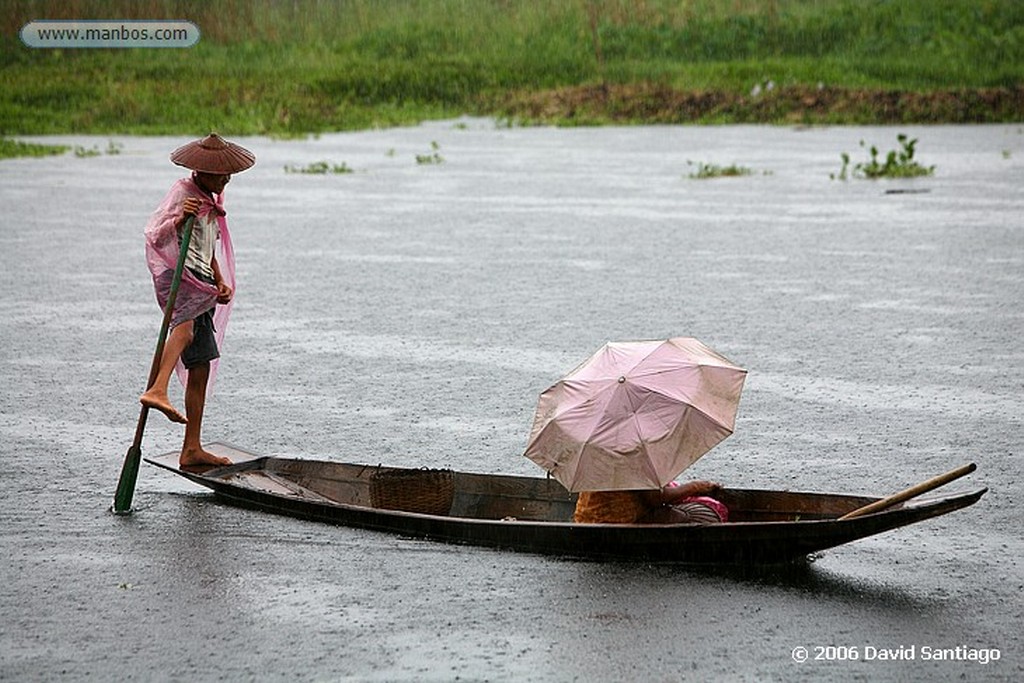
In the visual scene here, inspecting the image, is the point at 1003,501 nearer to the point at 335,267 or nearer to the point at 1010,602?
the point at 1010,602

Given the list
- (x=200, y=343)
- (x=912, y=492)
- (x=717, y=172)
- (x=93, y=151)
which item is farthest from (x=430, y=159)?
(x=912, y=492)

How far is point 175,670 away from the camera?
536 cm

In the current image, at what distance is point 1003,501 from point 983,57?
2700 centimetres

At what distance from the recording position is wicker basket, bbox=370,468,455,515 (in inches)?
271

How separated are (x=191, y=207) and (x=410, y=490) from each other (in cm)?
158

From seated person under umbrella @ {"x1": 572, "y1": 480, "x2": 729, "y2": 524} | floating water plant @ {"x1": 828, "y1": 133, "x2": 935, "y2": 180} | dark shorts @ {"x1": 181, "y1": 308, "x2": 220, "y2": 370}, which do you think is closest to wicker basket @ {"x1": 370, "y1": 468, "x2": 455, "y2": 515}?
seated person under umbrella @ {"x1": 572, "y1": 480, "x2": 729, "y2": 524}

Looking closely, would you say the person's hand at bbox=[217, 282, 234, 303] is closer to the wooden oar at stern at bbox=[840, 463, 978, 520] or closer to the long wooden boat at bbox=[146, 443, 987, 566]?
the long wooden boat at bbox=[146, 443, 987, 566]

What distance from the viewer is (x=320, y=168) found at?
22781 mm

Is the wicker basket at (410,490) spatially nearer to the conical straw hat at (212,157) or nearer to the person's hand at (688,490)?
the person's hand at (688,490)

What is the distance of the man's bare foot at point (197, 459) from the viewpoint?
7406 millimetres

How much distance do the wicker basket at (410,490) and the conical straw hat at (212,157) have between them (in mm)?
1497

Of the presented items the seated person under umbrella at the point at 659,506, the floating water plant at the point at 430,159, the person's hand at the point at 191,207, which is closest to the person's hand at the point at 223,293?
the person's hand at the point at 191,207

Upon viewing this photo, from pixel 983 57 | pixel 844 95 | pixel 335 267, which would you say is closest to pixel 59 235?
pixel 335 267

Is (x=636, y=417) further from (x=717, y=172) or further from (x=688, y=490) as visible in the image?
(x=717, y=172)
